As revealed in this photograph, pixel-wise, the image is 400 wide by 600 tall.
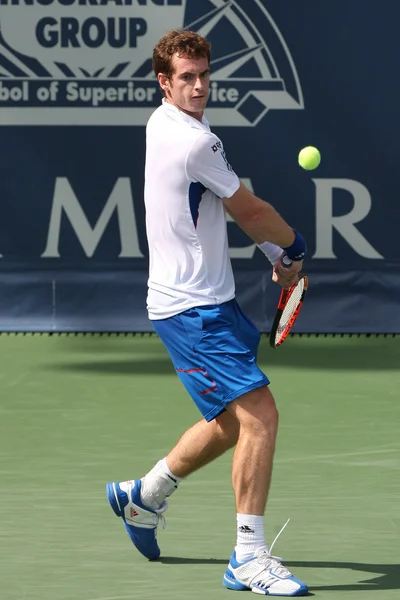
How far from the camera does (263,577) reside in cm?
395

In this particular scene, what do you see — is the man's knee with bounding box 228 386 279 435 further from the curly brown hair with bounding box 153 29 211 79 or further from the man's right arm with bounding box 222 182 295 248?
the curly brown hair with bounding box 153 29 211 79

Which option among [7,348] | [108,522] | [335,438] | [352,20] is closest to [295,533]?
[108,522]

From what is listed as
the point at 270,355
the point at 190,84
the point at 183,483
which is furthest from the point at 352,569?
the point at 270,355

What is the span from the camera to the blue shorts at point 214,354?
4.06 metres

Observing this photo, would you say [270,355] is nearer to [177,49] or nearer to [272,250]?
[272,250]

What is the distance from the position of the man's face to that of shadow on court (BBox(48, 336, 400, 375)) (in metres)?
4.02

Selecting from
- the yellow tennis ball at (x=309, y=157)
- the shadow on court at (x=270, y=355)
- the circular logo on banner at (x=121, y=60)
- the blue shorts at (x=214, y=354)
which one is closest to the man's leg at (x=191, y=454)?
the blue shorts at (x=214, y=354)

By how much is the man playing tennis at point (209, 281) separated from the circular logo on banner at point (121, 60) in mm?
4993

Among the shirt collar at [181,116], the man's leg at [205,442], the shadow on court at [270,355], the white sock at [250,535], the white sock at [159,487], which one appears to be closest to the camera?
the white sock at [250,535]

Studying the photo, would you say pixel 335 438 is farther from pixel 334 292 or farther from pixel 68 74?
pixel 68 74

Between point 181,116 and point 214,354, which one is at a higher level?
point 181,116

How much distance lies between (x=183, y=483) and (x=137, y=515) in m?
1.00

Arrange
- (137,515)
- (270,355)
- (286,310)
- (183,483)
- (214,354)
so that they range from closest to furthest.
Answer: (214,354) < (137,515) < (286,310) < (183,483) < (270,355)

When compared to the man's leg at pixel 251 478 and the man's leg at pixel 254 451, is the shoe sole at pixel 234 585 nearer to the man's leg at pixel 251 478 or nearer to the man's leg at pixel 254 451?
the man's leg at pixel 251 478
